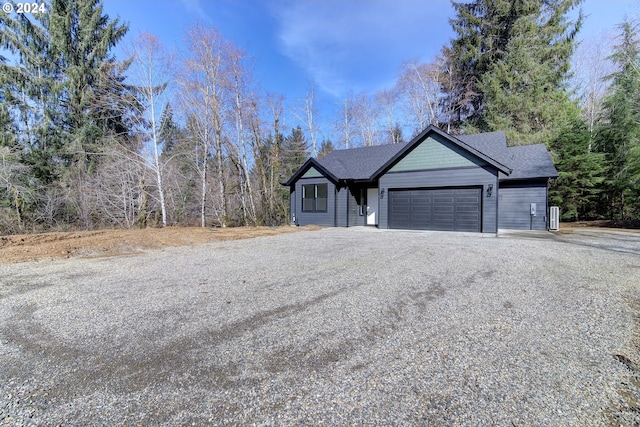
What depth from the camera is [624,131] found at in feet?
53.0

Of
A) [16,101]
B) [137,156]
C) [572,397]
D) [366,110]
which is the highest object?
[366,110]

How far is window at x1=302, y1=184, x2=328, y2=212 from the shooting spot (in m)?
15.5

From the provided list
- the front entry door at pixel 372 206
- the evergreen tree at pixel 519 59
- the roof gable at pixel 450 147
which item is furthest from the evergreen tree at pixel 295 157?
the roof gable at pixel 450 147

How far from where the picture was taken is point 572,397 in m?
1.90

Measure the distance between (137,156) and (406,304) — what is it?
48.7 ft

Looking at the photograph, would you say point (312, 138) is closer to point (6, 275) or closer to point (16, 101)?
point (16, 101)

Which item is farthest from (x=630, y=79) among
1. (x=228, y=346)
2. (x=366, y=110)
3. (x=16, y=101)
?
(x=16, y=101)

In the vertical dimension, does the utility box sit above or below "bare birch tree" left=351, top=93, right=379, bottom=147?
below

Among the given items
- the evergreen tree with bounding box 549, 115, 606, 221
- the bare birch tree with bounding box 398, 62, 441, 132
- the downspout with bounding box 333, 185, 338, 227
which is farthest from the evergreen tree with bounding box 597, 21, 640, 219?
the downspout with bounding box 333, 185, 338, 227

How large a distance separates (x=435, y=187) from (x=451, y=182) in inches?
26.7

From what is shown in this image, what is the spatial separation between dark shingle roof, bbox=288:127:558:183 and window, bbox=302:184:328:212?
3.65ft

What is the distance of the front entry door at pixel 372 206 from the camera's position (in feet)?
50.8

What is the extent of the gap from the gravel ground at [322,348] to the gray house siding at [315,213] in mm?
9960

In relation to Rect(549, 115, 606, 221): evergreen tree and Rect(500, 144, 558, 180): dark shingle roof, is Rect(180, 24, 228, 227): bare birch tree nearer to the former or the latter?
Rect(500, 144, 558, 180): dark shingle roof
